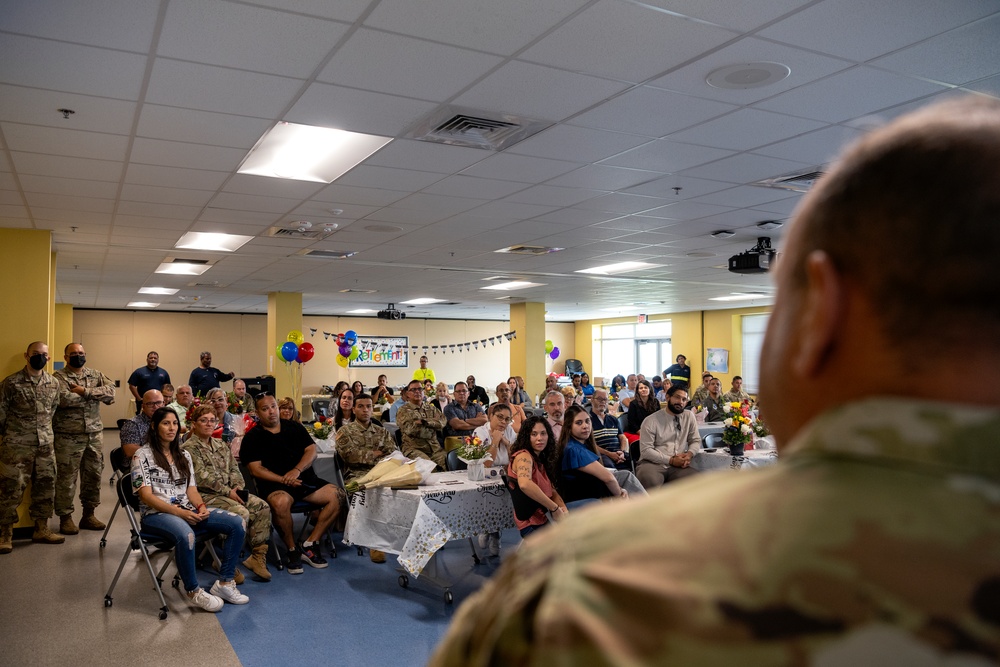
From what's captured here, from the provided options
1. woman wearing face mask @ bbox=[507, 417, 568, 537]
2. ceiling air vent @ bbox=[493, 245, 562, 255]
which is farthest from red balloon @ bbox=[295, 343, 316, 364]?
woman wearing face mask @ bbox=[507, 417, 568, 537]

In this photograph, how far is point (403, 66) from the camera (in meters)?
3.38

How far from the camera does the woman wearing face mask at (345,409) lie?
7109mm

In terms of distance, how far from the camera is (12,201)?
19.5 ft

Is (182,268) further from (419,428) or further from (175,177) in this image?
(175,177)

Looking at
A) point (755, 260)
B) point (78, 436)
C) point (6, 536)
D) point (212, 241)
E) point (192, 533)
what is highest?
point (212, 241)

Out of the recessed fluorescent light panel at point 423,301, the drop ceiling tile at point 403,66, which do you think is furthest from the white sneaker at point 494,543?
the recessed fluorescent light panel at point 423,301

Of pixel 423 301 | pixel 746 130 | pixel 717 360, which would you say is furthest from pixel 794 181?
pixel 717 360

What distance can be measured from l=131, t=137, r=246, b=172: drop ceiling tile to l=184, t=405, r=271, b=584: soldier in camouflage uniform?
1.78 metres

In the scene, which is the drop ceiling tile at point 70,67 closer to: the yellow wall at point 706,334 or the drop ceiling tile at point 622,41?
the drop ceiling tile at point 622,41

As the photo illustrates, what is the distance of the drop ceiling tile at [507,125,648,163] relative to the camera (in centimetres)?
438

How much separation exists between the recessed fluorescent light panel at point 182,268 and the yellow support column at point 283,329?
9.65ft

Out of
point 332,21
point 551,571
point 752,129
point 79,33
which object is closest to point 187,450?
point 79,33

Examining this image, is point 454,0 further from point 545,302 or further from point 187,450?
point 545,302

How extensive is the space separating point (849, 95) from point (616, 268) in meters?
6.90
